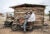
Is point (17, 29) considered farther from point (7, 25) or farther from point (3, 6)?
point (3, 6)

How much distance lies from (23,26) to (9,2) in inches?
18.0

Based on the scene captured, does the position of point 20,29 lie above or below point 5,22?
below

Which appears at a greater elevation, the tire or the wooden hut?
the wooden hut

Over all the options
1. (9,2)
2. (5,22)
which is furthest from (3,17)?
(9,2)

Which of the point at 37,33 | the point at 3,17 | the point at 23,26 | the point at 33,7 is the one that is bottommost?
the point at 37,33

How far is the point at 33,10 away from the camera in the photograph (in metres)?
1.65

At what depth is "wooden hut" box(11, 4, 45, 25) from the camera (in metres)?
1.63

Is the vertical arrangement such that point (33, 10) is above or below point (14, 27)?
above

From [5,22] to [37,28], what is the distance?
52 centimetres

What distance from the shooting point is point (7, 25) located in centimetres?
166

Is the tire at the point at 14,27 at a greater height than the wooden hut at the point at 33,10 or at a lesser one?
lesser

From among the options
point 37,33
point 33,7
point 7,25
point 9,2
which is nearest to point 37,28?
point 37,33

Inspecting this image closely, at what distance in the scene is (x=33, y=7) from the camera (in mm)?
1652

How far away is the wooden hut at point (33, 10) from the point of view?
1634mm
